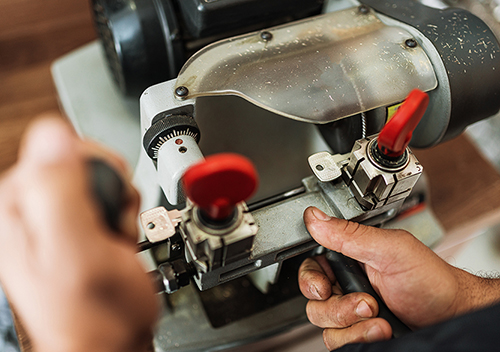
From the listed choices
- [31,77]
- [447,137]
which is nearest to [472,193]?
[447,137]

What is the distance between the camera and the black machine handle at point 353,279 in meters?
0.59

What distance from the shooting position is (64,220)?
30cm

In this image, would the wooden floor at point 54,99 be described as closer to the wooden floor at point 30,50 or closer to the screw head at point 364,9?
the wooden floor at point 30,50

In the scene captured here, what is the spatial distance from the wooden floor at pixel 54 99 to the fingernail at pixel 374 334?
636 mm

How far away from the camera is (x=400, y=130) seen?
48cm

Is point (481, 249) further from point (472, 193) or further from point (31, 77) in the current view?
point (31, 77)

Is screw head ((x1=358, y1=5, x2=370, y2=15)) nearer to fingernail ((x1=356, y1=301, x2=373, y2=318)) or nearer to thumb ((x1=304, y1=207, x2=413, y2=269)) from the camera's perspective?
thumb ((x1=304, y1=207, x2=413, y2=269))

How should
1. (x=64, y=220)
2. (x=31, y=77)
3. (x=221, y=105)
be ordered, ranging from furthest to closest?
(x=31, y=77) → (x=221, y=105) → (x=64, y=220)

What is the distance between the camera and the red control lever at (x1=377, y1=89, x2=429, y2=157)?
467 mm

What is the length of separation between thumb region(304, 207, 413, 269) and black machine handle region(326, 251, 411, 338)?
0.05 m

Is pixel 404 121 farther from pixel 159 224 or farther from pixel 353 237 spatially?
pixel 159 224

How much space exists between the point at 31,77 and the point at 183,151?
3.07 ft

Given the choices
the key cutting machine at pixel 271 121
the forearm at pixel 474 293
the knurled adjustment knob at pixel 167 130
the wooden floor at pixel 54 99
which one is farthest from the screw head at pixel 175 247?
the wooden floor at pixel 54 99

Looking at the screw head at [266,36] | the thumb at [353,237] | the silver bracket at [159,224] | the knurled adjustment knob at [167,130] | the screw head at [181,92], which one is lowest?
the thumb at [353,237]
